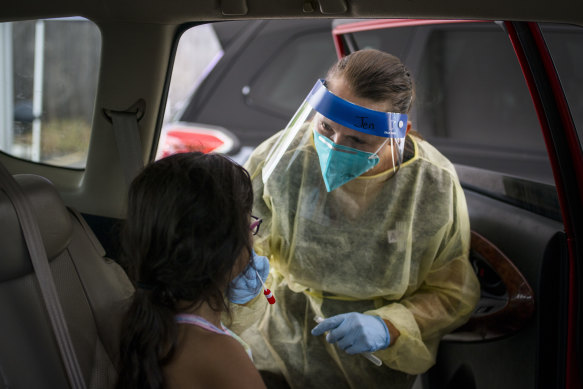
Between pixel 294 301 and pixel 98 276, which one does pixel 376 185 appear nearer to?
pixel 294 301

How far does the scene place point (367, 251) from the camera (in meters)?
1.55

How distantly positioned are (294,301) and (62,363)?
2.29ft

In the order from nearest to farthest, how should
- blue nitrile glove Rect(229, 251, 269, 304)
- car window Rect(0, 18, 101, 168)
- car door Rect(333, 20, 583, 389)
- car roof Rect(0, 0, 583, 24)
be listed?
car roof Rect(0, 0, 583, 24), car door Rect(333, 20, 583, 389), blue nitrile glove Rect(229, 251, 269, 304), car window Rect(0, 18, 101, 168)

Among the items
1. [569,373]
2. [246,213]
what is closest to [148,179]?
[246,213]

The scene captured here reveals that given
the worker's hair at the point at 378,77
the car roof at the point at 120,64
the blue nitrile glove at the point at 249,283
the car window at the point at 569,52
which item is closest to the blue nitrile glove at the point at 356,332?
the blue nitrile glove at the point at 249,283

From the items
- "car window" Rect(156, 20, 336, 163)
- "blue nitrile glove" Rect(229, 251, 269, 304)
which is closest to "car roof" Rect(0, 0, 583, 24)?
"blue nitrile glove" Rect(229, 251, 269, 304)

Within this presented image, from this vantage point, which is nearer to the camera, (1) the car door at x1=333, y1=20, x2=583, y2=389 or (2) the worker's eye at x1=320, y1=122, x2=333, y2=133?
(1) the car door at x1=333, y1=20, x2=583, y2=389

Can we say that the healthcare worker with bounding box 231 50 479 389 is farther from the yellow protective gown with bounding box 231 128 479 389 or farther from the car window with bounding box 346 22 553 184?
the car window with bounding box 346 22 553 184

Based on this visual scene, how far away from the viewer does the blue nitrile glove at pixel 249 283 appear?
1387mm

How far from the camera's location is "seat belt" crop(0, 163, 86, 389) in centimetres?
108

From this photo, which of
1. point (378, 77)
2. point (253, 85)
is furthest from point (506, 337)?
point (253, 85)

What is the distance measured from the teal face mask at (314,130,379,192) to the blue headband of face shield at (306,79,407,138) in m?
0.07

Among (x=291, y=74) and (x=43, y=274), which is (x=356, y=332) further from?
(x=291, y=74)

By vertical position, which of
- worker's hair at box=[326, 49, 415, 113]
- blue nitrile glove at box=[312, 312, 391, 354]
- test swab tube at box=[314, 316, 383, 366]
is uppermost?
worker's hair at box=[326, 49, 415, 113]
